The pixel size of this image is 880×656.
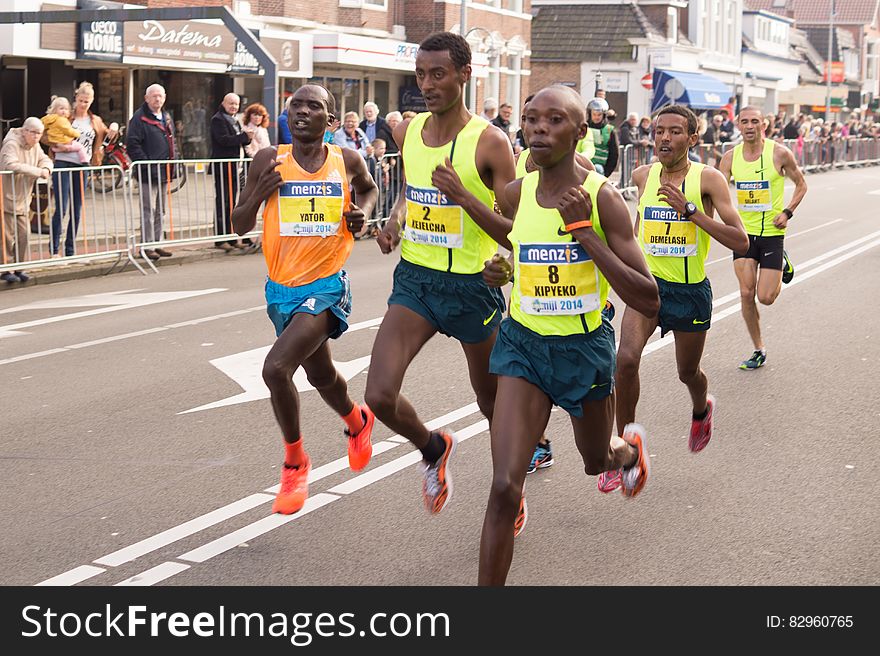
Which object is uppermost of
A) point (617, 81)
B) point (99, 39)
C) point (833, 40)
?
point (833, 40)

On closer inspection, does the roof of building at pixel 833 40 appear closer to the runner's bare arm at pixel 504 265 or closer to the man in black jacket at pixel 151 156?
the man in black jacket at pixel 151 156

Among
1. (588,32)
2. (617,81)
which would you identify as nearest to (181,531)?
(617,81)

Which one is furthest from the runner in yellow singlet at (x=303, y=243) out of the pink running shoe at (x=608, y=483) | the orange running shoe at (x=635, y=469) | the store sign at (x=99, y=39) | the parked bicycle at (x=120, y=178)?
the store sign at (x=99, y=39)

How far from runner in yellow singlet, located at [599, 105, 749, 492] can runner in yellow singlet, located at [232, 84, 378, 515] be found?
1.58 m

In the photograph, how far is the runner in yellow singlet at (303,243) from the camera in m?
6.07

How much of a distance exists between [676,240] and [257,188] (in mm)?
2357

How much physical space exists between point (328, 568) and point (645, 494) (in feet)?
6.02

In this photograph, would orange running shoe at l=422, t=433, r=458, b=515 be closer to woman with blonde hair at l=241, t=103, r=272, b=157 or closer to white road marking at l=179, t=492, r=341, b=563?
white road marking at l=179, t=492, r=341, b=563

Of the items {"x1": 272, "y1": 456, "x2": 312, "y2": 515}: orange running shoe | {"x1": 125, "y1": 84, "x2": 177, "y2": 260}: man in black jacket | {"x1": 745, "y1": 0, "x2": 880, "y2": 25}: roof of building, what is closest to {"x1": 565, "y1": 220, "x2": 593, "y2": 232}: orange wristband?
{"x1": 272, "y1": 456, "x2": 312, "y2": 515}: orange running shoe

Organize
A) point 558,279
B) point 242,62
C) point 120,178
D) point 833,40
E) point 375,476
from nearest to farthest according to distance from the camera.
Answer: point 558,279, point 375,476, point 120,178, point 242,62, point 833,40

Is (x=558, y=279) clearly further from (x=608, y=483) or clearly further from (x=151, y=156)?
(x=151, y=156)

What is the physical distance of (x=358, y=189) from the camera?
6727 mm

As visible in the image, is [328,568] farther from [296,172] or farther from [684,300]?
[684,300]

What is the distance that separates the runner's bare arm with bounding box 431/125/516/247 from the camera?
5480mm
